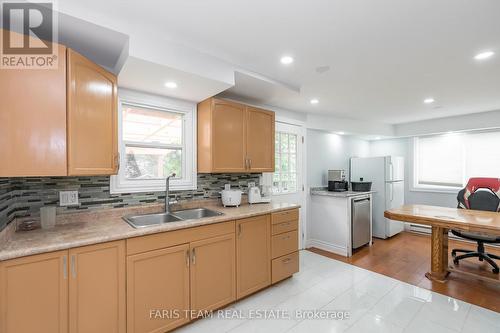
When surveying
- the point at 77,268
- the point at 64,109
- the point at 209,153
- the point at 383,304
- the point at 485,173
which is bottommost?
the point at 383,304

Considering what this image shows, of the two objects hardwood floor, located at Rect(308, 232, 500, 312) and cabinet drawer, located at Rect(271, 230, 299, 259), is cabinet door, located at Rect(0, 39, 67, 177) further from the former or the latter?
hardwood floor, located at Rect(308, 232, 500, 312)

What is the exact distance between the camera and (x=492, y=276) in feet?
9.42

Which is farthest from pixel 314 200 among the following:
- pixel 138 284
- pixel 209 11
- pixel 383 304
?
pixel 209 11

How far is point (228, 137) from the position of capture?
2639mm

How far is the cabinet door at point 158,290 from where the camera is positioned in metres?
1.68

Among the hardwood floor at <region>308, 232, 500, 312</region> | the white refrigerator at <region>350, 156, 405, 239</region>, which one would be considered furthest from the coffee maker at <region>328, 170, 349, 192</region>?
the hardwood floor at <region>308, 232, 500, 312</region>

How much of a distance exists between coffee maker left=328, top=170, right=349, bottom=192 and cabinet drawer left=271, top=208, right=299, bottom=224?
1.71 m

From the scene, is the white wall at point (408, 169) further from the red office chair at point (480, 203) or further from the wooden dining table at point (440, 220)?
the wooden dining table at point (440, 220)

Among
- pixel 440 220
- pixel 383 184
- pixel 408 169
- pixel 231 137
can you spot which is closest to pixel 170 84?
pixel 231 137

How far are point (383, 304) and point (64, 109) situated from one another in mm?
3231

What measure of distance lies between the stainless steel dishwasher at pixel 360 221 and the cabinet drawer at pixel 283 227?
141 cm

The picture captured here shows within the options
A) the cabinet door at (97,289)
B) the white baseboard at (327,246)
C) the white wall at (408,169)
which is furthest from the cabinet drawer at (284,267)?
the white wall at (408,169)

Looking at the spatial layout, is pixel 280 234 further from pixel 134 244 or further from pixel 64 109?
pixel 64 109

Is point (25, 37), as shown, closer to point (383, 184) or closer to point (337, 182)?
point (337, 182)
